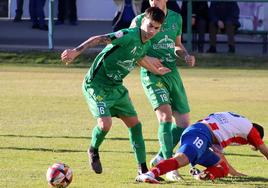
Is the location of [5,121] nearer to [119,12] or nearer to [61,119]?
[61,119]

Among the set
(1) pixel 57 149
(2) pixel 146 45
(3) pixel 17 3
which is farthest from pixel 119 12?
(2) pixel 146 45

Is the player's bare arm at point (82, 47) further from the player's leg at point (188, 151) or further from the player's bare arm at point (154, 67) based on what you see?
the player's leg at point (188, 151)

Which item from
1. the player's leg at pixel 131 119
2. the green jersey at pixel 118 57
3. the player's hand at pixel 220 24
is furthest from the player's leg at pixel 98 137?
the player's hand at pixel 220 24

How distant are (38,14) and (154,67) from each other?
2147cm

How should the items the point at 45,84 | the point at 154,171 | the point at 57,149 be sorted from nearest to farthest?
the point at 154,171 → the point at 57,149 → the point at 45,84

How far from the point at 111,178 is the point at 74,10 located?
23641mm

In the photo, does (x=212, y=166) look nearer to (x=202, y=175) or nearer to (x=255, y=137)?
(x=202, y=175)

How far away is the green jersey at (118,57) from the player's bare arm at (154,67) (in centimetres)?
13

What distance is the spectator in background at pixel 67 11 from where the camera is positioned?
3328cm

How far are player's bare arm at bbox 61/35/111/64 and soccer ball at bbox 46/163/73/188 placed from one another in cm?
116

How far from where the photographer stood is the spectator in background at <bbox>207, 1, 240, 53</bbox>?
2698 centimetres

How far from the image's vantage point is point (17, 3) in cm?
3406

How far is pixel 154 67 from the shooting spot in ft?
36.0

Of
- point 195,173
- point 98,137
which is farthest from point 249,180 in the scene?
point 98,137
